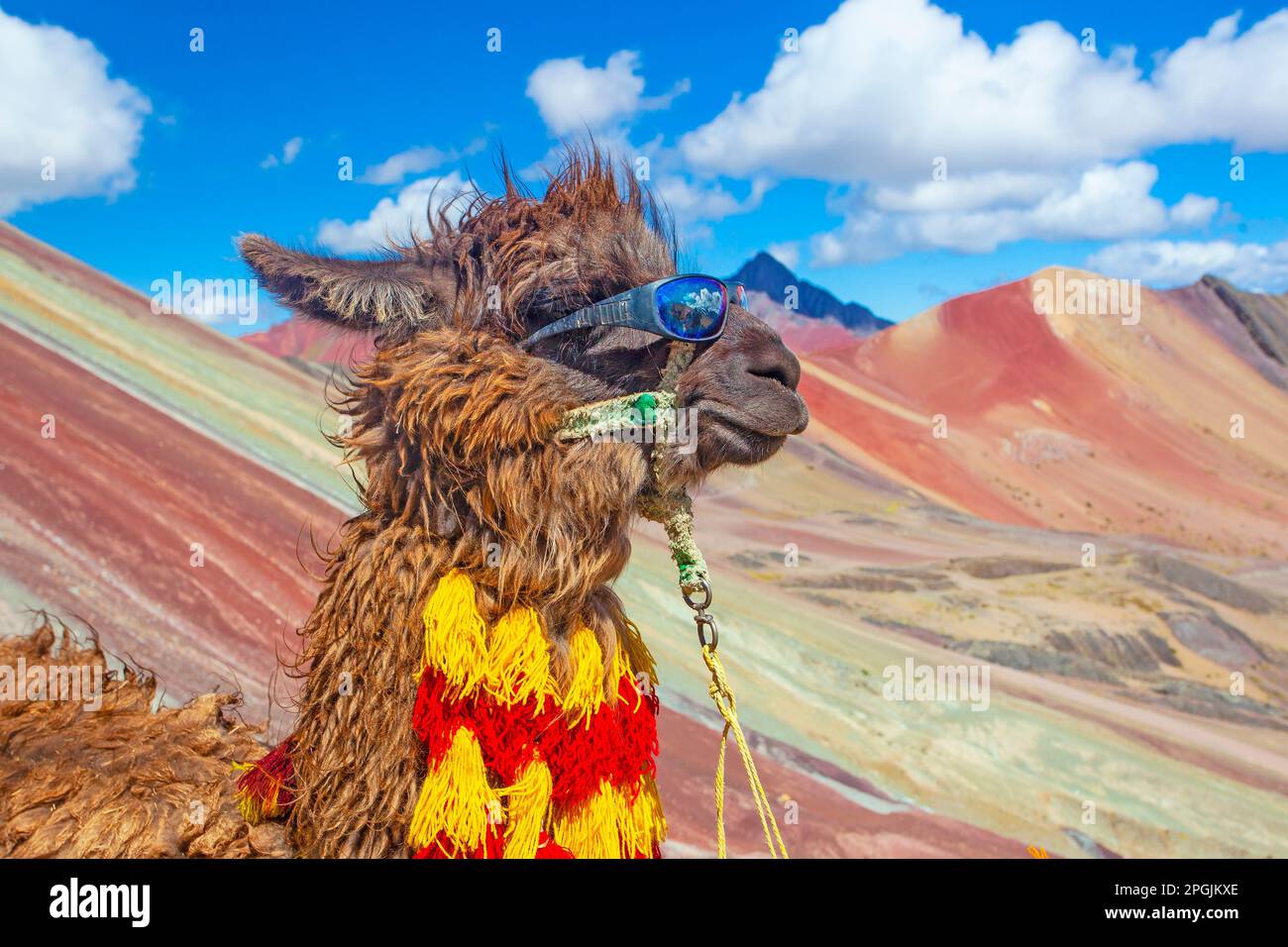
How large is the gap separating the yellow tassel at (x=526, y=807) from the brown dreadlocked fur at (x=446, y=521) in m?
0.23

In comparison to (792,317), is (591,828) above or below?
below

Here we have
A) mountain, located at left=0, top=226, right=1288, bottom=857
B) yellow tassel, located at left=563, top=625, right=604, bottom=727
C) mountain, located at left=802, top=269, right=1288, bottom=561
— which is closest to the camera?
yellow tassel, located at left=563, top=625, right=604, bottom=727

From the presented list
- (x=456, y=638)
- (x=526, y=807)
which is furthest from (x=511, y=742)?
(x=456, y=638)

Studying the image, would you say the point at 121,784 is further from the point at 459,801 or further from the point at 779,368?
the point at 779,368

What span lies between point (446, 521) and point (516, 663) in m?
0.38

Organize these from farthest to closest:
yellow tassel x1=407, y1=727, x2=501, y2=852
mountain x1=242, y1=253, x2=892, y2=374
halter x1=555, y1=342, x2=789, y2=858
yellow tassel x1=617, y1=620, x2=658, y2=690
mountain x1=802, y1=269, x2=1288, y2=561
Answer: mountain x1=242, y1=253, x2=892, y2=374 < mountain x1=802, y1=269, x2=1288, y2=561 < yellow tassel x1=617, y1=620, x2=658, y2=690 < halter x1=555, y1=342, x2=789, y2=858 < yellow tassel x1=407, y1=727, x2=501, y2=852

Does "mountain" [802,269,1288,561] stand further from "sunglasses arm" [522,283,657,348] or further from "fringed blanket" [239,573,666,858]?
"fringed blanket" [239,573,666,858]

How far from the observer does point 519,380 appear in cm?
235

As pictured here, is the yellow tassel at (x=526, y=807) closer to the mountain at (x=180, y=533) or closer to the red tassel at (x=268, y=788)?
the red tassel at (x=268, y=788)

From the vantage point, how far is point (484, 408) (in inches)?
89.9

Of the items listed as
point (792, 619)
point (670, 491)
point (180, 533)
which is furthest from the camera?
point (792, 619)

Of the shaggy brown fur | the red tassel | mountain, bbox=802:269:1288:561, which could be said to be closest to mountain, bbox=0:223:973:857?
the shaggy brown fur

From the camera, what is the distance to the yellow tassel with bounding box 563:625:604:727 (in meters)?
2.22

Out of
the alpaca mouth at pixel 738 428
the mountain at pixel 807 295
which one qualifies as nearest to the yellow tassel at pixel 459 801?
the alpaca mouth at pixel 738 428
